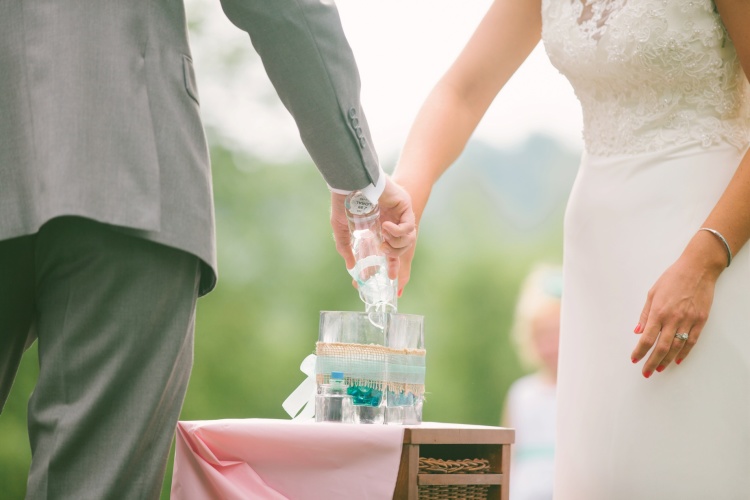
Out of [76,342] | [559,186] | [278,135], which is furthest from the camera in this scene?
[559,186]

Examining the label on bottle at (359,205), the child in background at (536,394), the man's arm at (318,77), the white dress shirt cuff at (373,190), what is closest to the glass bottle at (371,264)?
the label on bottle at (359,205)

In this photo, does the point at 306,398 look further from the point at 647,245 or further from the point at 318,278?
the point at 318,278

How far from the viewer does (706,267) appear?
1.73 m

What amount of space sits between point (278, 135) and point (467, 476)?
283 inches

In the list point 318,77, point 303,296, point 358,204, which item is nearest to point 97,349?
point 318,77

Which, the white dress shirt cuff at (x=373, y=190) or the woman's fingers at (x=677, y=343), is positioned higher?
the white dress shirt cuff at (x=373, y=190)

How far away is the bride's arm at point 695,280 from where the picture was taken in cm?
172

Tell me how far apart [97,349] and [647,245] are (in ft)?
3.65

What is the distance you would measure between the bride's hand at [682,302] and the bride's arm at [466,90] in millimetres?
668

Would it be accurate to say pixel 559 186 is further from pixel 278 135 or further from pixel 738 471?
pixel 738 471

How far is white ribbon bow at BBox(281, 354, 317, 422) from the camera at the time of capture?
218 cm

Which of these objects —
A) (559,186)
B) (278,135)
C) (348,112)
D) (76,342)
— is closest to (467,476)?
(348,112)

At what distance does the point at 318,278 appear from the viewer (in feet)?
29.7

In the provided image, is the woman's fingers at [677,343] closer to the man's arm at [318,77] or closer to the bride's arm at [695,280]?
the bride's arm at [695,280]
